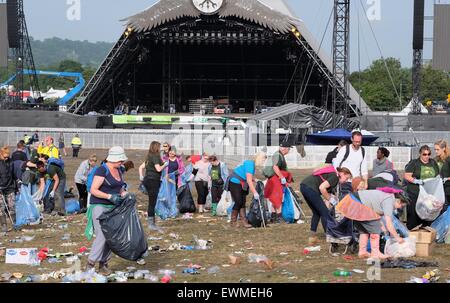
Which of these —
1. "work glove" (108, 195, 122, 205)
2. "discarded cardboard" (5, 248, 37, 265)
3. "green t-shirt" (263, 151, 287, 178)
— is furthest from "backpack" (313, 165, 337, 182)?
"discarded cardboard" (5, 248, 37, 265)

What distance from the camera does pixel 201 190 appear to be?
16.6 metres

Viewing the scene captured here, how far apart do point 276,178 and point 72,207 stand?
15.3 feet

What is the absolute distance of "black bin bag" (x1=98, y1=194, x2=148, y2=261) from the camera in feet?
31.1

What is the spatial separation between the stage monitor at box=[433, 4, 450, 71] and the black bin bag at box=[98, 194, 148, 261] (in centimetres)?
4053

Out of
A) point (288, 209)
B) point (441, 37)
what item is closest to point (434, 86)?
point (441, 37)

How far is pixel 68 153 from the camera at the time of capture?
38.2 m

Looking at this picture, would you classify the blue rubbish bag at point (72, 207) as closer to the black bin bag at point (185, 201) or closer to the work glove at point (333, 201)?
the black bin bag at point (185, 201)

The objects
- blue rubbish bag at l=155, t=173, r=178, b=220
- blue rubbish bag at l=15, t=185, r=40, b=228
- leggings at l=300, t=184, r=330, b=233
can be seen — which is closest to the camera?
leggings at l=300, t=184, r=330, b=233

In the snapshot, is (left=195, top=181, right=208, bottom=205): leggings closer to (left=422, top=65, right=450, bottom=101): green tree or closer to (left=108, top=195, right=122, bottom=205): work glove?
(left=108, top=195, right=122, bottom=205): work glove

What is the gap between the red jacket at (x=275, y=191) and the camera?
46.8ft

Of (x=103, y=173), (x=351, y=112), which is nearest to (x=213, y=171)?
(x=103, y=173)

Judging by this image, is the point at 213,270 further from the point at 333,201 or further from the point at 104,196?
the point at 333,201
